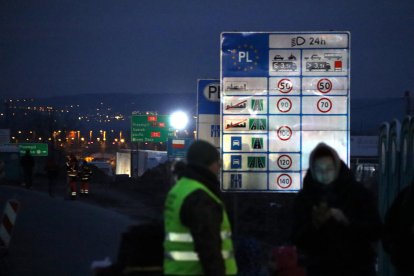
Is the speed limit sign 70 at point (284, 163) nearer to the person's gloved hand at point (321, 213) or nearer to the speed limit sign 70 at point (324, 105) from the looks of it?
the speed limit sign 70 at point (324, 105)

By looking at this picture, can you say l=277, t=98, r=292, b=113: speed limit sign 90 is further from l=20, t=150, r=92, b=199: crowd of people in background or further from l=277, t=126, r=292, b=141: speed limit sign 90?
l=20, t=150, r=92, b=199: crowd of people in background

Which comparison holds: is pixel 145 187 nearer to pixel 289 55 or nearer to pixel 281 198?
pixel 281 198

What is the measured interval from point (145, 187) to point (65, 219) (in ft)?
50.9

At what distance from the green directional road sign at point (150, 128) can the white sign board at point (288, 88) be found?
3504cm

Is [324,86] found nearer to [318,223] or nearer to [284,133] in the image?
[284,133]

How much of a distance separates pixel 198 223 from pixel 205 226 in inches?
2.0

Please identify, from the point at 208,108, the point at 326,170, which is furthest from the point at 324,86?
the point at 326,170

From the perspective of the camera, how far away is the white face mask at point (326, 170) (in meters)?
6.04

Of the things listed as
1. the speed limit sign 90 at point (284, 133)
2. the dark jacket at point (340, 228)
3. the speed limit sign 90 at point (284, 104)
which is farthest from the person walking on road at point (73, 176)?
the dark jacket at point (340, 228)

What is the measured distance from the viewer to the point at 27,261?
14320mm

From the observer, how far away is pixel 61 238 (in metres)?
17.9

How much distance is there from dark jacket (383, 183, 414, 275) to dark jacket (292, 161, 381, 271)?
10cm

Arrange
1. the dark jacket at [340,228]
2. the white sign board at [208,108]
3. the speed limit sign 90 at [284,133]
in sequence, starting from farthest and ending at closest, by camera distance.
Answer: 1. the white sign board at [208,108]
2. the speed limit sign 90 at [284,133]
3. the dark jacket at [340,228]

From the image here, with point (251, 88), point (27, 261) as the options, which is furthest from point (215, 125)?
point (27, 261)
